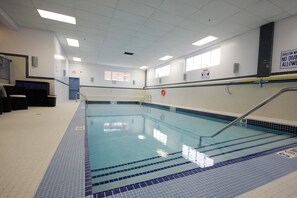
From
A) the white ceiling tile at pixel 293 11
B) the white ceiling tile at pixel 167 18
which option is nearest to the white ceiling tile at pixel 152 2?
the white ceiling tile at pixel 167 18

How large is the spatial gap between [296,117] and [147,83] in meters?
9.80

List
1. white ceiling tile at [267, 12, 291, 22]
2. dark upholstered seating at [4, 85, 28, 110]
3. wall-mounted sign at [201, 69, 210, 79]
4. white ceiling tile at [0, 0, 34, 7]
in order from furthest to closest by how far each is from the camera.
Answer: wall-mounted sign at [201, 69, 210, 79], dark upholstered seating at [4, 85, 28, 110], white ceiling tile at [267, 12, 291, 22], white ceiling tile at [0, 0, 34, 7]

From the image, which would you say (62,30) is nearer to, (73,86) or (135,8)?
(135,8)

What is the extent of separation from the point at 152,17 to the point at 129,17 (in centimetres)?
67

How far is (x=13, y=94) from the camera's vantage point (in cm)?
424

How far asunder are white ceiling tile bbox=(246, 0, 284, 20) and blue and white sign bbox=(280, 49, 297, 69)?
1.08 meters

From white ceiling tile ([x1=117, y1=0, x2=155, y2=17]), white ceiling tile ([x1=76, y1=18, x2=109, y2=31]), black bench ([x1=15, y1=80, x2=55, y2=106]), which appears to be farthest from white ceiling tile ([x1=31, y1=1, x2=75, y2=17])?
black bench ([x1=15, y1=80, x2=55, y2=106])

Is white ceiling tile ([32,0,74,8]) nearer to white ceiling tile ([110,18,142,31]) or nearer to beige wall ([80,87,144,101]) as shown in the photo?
white ceiling tile ([110,18,142,31])

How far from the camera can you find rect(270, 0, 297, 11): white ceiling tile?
10.3 feet

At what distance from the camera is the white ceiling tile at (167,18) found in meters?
3.82

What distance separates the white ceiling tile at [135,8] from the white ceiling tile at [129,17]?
0.15 meters

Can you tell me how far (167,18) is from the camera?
4012 millimetres

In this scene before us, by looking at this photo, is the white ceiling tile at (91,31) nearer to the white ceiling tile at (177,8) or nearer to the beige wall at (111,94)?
the white ceiling tile at (177,8)

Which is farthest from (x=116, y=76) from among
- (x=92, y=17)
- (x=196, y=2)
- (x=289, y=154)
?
(x=289, y=154)
